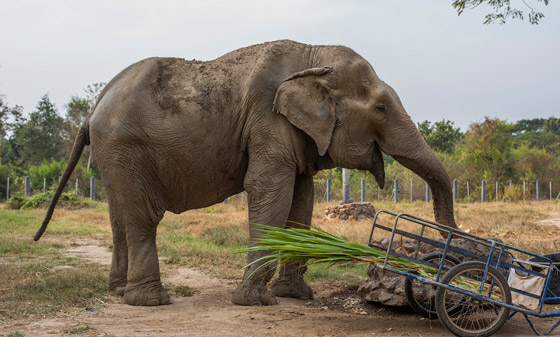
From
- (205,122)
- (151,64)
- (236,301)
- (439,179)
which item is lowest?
(236,301)

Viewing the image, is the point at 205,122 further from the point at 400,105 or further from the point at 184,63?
the point at 400,105

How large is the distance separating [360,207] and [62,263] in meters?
9.50

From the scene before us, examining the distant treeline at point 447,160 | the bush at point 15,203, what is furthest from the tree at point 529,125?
the bush at point 15,203

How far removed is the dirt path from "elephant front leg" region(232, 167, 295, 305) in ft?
0.67

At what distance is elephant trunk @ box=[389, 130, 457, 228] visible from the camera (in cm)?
626

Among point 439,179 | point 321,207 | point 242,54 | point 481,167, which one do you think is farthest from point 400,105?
point 481,167

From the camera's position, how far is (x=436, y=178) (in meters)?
6.27

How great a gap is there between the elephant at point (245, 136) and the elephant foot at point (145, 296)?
0.02 m

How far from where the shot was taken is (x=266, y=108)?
6.46 meters

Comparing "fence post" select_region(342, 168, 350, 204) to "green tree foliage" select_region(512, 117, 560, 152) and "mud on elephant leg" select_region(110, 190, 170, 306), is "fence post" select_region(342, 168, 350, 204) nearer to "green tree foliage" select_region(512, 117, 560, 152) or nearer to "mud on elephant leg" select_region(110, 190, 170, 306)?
"mud on elephant leg" select_region(110, 190, 170, 306)

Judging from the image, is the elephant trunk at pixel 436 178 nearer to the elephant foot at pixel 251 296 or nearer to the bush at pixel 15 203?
the elephant foot at pixel 251 296

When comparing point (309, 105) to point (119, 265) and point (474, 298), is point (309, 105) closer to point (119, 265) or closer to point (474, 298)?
point (474, 298)

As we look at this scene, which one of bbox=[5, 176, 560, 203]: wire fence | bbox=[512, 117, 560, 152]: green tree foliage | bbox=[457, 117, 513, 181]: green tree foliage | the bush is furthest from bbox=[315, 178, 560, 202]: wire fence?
bbox=[512, 117, 560, 152]: green tree foliage

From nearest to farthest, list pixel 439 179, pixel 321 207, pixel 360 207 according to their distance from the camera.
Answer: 1. pixel 439 179
2. pixel 360 207
3. pixel 321 207
